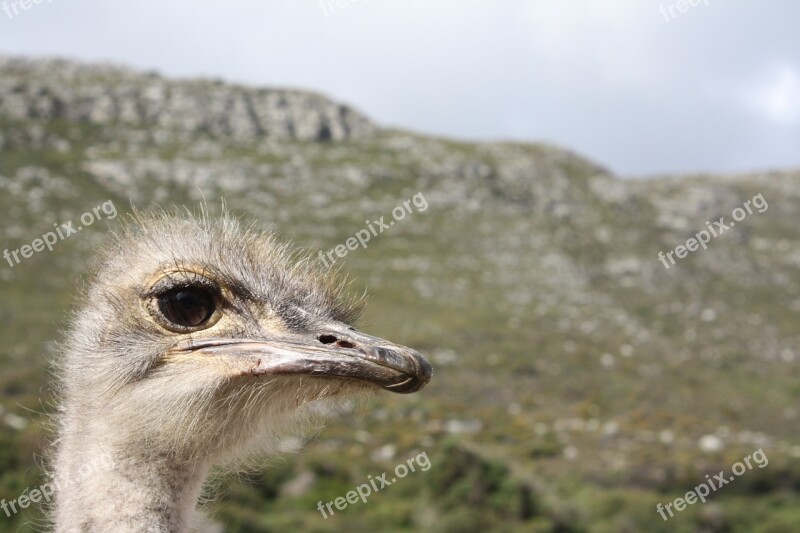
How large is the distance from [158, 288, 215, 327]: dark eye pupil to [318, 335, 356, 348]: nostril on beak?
0.99ft

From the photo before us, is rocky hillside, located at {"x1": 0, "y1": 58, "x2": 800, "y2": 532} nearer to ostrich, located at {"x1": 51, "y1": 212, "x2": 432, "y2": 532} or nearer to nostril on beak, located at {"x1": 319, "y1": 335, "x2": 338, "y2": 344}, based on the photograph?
ostrich, located at {"x1": 51, "y1": 212, "x2": 432, "y2": 532}

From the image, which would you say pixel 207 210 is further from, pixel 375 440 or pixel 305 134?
pixel 305 134

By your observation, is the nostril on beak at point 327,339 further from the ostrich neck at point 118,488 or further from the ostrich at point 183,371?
the ostrich neck at point 118,488

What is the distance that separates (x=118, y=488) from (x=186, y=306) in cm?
48

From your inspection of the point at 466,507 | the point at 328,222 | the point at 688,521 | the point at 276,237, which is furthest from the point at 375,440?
the point at 328,222

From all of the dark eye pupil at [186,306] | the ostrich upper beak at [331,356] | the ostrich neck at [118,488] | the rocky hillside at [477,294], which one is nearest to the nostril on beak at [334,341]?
the ostrich upper beak at [331,356]

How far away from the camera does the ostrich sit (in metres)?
2.08

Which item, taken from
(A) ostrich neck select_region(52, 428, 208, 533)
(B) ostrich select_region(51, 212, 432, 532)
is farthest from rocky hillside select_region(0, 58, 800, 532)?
(A) ostrich neck select_region(52, 428, 208, 533)

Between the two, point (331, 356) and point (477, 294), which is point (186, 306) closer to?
point (331, 356)

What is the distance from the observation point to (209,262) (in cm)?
231

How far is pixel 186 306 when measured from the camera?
7.40ft

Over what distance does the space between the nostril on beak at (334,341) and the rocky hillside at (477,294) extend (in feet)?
2.32

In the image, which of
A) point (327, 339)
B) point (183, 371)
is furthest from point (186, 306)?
point (327, 339)

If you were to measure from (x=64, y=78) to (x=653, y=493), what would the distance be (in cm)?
5248
